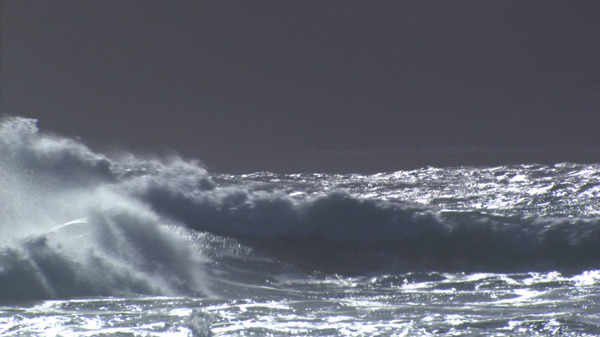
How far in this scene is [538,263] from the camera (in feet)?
18.3

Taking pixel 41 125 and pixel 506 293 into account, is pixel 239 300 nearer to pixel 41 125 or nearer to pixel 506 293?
pixel 506 293

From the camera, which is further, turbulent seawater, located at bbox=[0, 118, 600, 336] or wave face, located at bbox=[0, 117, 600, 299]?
wave face, located at bbox=[0, 117, 600, 299]

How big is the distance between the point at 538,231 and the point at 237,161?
4.04 meters

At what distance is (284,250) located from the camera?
596 centimetres

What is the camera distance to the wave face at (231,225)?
4.82 m

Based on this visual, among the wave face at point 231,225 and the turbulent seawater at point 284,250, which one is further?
the wave face at point 231,225

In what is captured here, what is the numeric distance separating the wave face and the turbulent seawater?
15 mm

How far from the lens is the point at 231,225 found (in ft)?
21.2

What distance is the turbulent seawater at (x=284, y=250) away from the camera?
3.94 metres

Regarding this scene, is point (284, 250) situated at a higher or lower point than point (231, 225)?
lower

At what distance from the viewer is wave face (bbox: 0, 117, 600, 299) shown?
4.82 metres

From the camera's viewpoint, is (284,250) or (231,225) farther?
(231,225)

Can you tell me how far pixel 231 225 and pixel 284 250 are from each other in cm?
64

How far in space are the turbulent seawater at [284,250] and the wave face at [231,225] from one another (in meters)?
0.01
